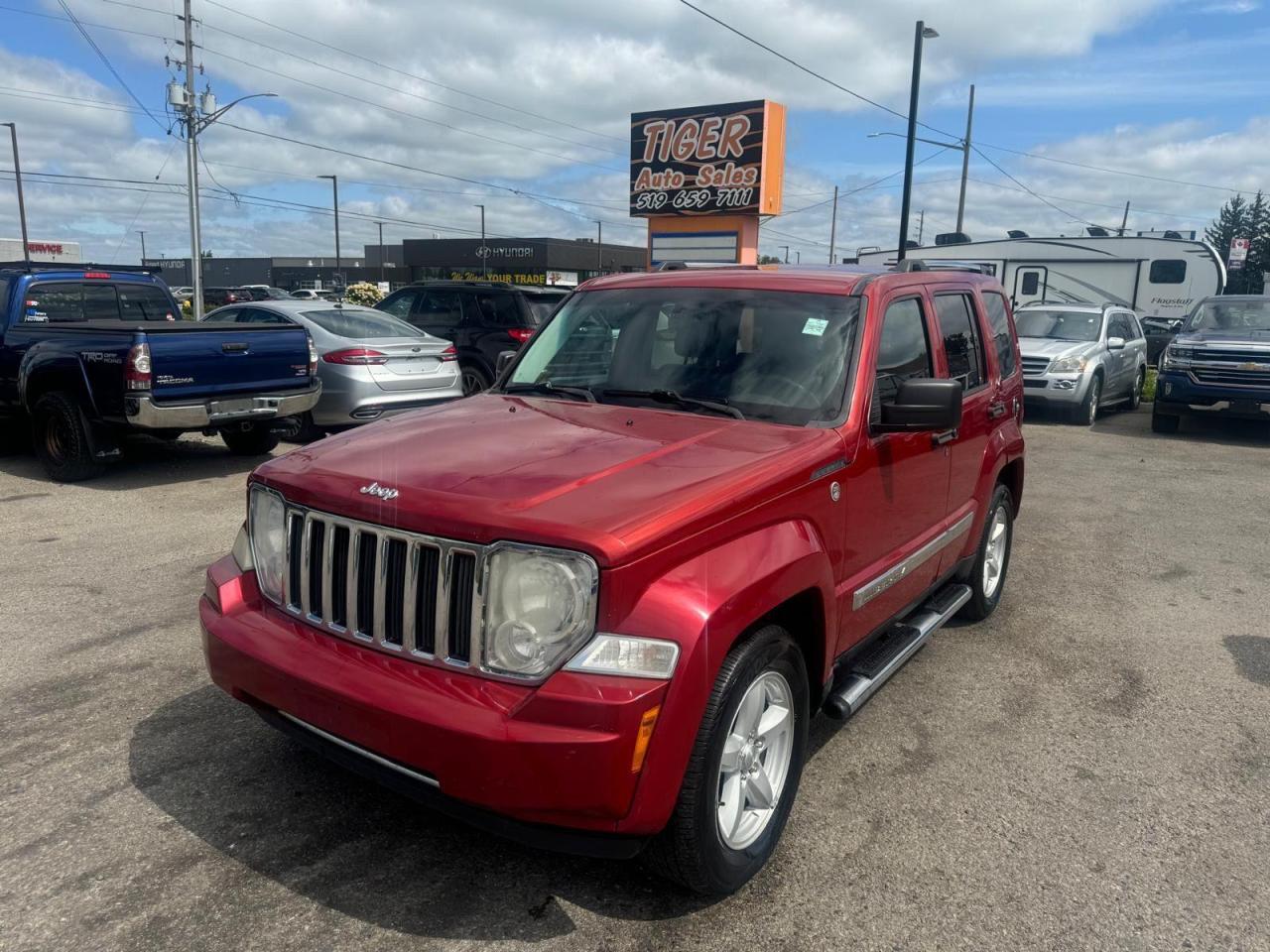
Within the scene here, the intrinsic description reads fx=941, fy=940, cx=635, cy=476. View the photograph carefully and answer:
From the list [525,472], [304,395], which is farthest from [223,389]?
[525,472]

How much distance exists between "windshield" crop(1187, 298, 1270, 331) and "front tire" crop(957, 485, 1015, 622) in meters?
9.96

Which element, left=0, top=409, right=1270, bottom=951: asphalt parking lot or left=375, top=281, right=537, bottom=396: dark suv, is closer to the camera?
left=0, top=409, right=1270, bottom=951: asphalt parking lot

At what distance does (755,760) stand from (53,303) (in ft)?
31.0

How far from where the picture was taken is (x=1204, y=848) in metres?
3.19

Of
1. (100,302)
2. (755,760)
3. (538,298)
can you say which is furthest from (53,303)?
(755,760)

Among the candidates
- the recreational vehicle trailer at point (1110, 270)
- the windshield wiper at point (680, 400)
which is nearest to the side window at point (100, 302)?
the windshield wiper at point (680, 400)

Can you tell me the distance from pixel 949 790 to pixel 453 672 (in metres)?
2.04

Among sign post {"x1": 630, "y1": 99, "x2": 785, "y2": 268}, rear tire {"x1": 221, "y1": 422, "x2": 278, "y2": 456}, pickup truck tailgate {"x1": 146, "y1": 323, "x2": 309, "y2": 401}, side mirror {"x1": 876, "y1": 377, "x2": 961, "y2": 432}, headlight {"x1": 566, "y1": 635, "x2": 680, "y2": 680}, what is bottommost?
rear tire {"x1": 221, "y1": 422, "x2": 278, "y2": 456}

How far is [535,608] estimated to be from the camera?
8.22 feet

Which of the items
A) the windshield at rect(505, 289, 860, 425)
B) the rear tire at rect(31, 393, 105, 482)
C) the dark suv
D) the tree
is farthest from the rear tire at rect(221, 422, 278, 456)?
the tree

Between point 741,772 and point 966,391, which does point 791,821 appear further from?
point 966,391

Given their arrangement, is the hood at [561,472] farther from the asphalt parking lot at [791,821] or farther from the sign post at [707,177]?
the sign post at [707,177]

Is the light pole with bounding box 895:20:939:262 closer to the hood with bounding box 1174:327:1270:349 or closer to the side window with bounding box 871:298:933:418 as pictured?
the hood with bounding box 1174:327:1270:349

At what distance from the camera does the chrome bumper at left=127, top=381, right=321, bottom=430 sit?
7.60 meters
